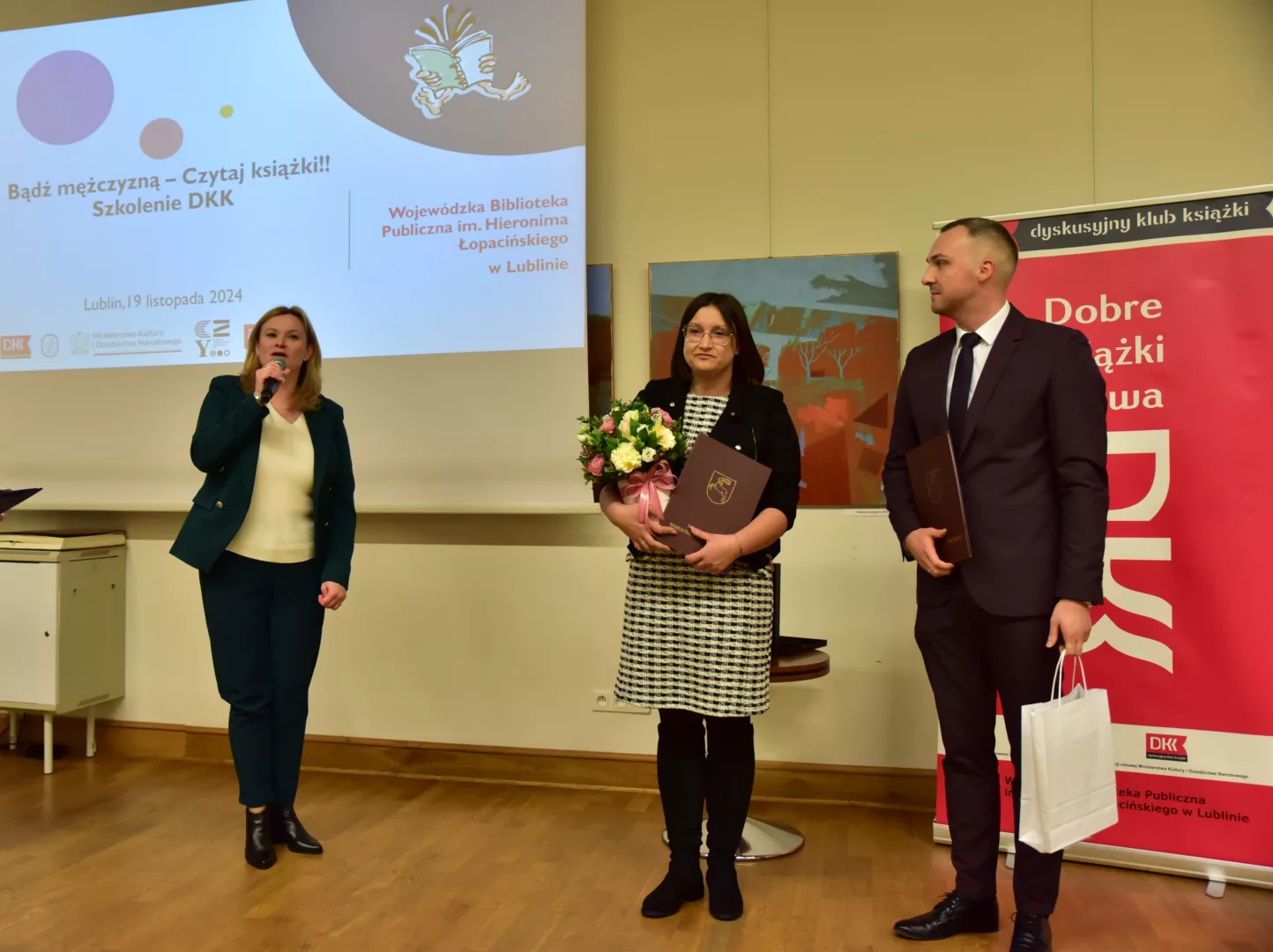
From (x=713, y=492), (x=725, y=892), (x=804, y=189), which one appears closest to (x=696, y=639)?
(x=713, y=492)

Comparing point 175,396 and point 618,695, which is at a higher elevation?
point 175,396

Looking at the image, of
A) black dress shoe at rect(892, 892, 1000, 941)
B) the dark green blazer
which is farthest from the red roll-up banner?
the dark green blazer

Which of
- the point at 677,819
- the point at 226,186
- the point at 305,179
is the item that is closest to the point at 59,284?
the point at 226,186

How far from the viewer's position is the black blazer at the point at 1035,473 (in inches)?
77.7

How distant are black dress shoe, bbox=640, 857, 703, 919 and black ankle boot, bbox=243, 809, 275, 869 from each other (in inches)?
43.4

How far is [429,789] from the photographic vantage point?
3537 millimetres

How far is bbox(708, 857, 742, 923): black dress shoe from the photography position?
7.66 feet

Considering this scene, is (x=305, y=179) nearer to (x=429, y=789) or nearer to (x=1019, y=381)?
(x=429, y=789)

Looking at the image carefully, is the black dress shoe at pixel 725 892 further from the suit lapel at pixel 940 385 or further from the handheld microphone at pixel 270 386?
the handheld microphone at pixel 270 386

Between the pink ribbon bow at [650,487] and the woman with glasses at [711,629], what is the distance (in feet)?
0.09

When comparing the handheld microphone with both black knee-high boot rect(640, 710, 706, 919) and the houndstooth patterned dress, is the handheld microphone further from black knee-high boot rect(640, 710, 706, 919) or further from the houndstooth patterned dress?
black knee-high boot rect(640, 710, 706, 919)

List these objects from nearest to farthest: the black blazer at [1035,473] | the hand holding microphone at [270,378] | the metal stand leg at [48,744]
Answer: the black blazer at [1035,473]
the hand holding microphone at [270,378]
the metal stand leg at [48,744]

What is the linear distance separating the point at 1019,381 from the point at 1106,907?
1.42 meters

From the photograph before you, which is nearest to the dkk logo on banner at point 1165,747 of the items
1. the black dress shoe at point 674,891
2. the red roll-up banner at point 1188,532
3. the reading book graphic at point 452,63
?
the red roll-up banner at point 1188,532
